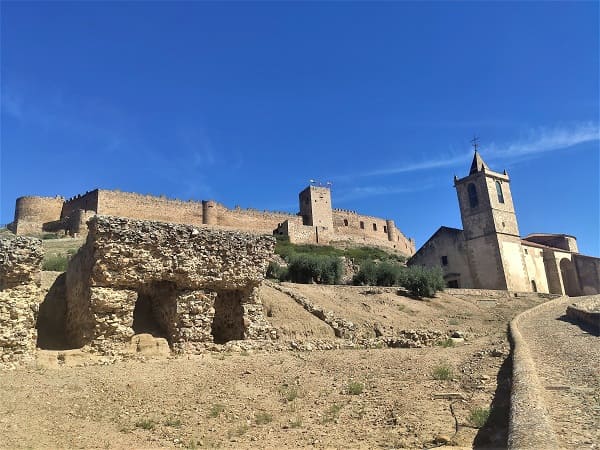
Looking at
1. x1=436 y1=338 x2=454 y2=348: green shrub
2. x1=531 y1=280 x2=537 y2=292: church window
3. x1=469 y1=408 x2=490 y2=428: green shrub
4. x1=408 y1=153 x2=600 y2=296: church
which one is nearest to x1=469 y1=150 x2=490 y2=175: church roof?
x1=408 y1=153 x2=600 y2=296: church

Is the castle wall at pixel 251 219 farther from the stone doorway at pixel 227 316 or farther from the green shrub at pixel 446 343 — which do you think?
the stone doorway at pixel 227 316

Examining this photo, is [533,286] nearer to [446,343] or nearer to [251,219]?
[446,343]

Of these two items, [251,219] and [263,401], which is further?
[251,219]

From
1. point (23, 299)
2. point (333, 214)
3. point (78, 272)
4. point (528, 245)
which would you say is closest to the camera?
point (23, 299)

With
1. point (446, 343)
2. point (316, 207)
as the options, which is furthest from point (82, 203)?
point (446, 343)

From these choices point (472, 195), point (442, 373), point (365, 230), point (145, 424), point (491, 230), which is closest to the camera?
point (145, 424)

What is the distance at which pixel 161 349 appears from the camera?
475 inches

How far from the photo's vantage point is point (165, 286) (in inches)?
526

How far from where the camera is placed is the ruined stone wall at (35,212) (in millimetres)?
46938

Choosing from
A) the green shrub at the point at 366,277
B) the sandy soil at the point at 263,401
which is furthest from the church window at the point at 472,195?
the sandy soil at the point at 263,401

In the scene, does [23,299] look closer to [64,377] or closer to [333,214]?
[64,377]

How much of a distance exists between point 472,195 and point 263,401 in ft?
112

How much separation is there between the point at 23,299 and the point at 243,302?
5471mm

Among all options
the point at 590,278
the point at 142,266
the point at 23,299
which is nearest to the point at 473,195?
the point at 590,278
